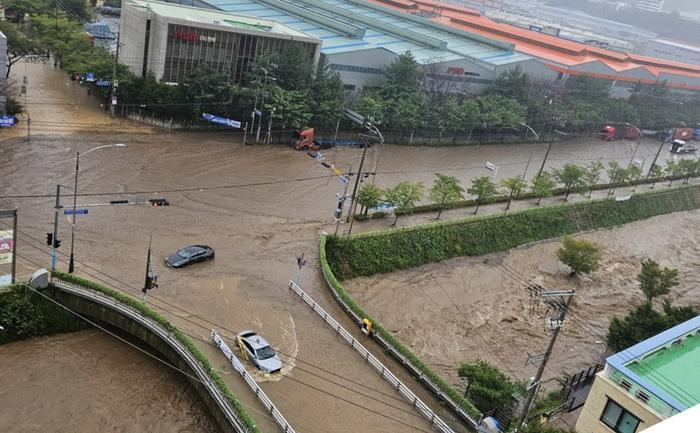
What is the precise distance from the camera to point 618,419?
21.4m

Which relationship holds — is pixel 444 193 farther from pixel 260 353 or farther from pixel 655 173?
pixel 655 173

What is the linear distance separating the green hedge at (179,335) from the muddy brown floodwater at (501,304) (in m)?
12.6

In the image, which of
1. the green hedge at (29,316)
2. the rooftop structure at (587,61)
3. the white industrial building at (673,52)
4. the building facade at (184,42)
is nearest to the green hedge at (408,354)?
the green hedge at (29,316)

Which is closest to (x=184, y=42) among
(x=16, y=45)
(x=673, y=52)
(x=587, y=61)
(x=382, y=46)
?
(x=16, y=45)

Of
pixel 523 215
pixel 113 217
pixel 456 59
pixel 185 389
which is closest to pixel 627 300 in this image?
pixel 523 215

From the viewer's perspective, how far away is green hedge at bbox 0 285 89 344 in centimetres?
2492

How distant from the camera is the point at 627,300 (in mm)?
43812

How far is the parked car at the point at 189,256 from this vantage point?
31719mm

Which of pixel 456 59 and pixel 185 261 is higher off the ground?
pixel 456 59

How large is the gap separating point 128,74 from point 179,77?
16.0 feet

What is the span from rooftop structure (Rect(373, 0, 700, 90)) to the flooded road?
1823 inches

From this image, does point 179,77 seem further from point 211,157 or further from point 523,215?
point 523,215

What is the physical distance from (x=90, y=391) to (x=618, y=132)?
8852cm

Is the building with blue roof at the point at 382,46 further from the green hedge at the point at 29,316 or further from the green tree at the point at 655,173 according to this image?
the green hedge at the point at 29,316
